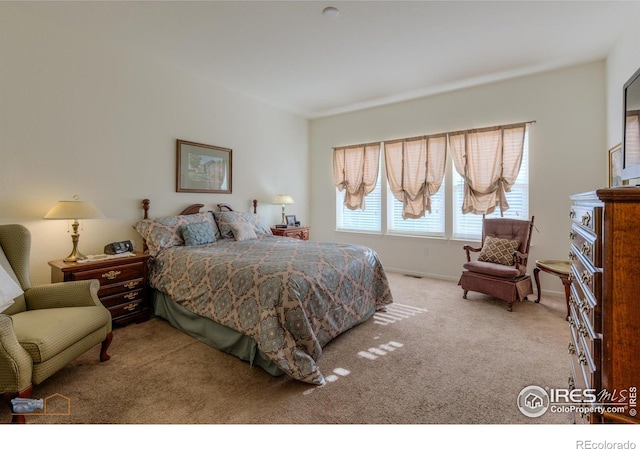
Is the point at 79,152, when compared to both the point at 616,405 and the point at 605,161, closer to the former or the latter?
the point at 616,405

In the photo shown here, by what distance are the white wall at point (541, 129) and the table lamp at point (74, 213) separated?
435 cm

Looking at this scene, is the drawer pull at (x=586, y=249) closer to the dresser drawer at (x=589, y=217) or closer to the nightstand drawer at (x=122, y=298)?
the dresser drawer at (x=589, y=217)

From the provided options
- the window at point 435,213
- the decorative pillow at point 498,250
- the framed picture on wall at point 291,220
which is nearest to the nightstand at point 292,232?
the framed picture on wall at point 291,220

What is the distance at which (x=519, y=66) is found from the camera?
12.4ft

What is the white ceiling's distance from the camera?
8.72 ft

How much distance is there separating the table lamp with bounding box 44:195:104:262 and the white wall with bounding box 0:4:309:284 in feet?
1.02

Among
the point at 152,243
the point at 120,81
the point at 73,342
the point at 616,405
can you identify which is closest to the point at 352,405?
the point at 616,405

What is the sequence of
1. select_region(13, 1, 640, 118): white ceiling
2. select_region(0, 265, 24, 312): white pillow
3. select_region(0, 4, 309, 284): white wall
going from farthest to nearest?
select_region(0, 4, 309, 284): white wall, select_region(13, 1, 640, 118): white ceiling, select_region(0, 265, 24, 312): white pillow

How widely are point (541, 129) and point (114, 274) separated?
211 inches

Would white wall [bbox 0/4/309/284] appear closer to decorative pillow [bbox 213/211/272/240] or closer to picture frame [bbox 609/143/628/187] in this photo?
decorative pillow [bbox 213/211/272/240]

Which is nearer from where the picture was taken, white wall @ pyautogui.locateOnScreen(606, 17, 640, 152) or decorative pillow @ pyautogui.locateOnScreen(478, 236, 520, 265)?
white wall @ pyautogui.locateOnScreen(606, 17, 640, 152)

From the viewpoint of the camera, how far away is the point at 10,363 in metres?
1.60

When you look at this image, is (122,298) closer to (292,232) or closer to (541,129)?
(292,232)

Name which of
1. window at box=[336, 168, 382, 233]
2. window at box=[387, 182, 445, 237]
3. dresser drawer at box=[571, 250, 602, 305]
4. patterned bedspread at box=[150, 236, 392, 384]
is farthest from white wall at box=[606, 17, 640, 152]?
window at box=[336, 168, 382, 233]
